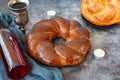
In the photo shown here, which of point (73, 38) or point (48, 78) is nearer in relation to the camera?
point (48, 78)

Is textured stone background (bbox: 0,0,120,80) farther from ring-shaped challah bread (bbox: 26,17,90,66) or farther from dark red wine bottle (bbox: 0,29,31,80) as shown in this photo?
dark red wine bottle (bbox: 0,29,31,80)

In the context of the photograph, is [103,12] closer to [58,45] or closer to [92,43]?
[92,43]

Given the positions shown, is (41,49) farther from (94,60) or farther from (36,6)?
(36,6)

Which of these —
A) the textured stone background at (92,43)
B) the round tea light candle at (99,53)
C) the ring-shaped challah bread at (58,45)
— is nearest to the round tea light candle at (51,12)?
the textured stone background at (92,43)

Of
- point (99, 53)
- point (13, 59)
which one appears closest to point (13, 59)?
point (13, 59)

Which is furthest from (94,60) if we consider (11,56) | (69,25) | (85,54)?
(11,56)

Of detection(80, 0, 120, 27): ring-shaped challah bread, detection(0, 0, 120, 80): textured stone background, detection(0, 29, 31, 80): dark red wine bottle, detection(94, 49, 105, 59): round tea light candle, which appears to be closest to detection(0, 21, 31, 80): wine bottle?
detection(0, 29, 31, 80): dark red wine bottle
